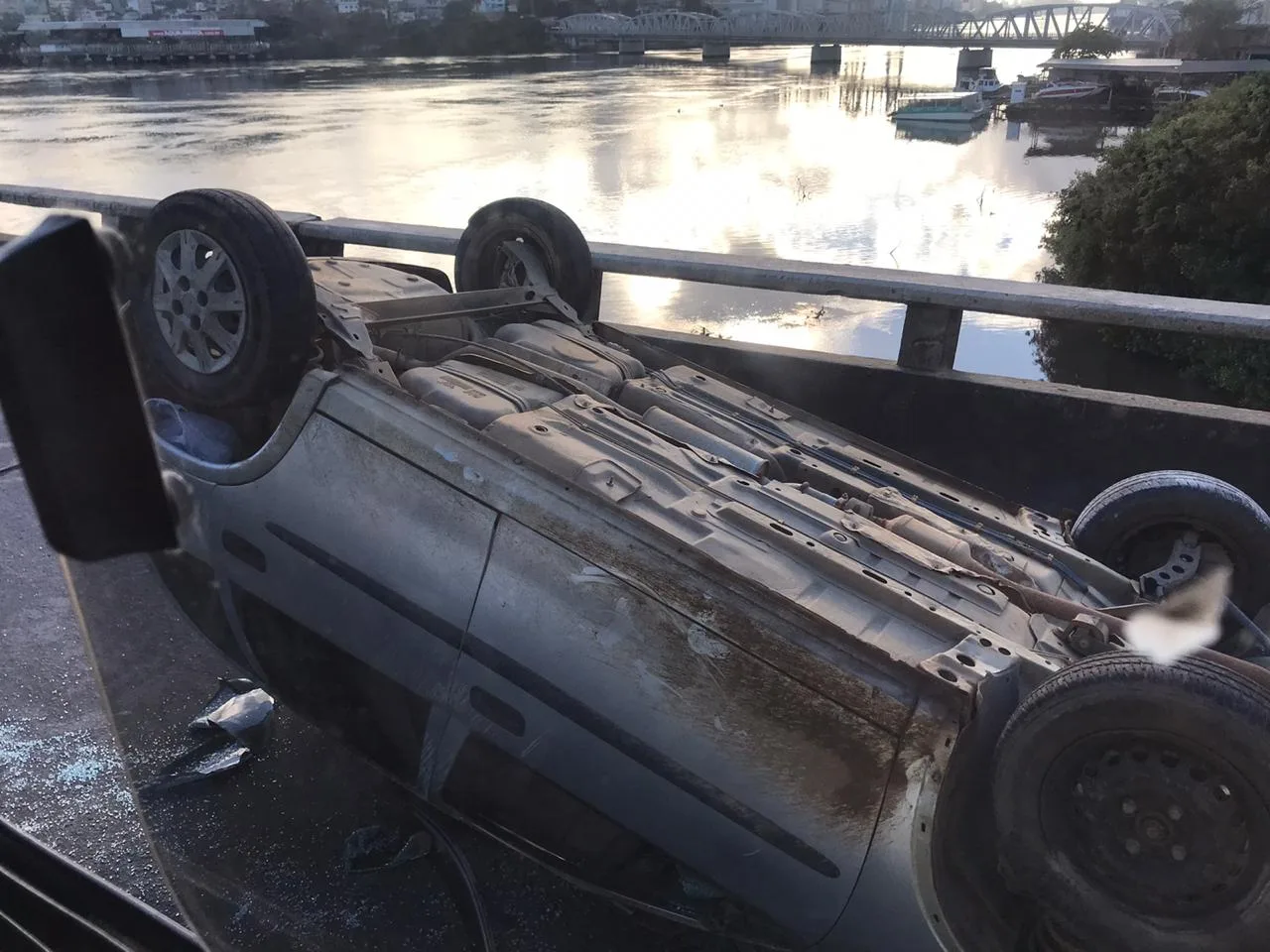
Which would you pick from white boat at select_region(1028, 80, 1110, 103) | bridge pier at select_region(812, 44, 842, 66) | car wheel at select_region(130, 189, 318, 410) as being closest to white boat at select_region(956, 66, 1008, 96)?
white boat at select_region(1028, 80, 1110, 103)

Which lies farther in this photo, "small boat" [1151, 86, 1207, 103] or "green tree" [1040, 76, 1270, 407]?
"small boat" [1151, 86, 1207, 103]

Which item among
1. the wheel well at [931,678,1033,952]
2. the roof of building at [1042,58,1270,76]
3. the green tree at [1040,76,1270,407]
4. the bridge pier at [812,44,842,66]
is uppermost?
the bridge pier at [812,44,842,66]

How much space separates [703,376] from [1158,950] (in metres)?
2.51

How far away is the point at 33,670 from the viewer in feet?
10.8

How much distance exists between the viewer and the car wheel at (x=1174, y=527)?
3.27 metres

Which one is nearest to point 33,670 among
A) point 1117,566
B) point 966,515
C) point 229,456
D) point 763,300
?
point 229,456

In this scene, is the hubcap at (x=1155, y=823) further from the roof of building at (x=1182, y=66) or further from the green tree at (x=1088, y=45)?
the green tree at (x=1088, y=45)

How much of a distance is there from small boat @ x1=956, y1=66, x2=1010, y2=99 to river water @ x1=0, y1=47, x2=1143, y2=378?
1032cm

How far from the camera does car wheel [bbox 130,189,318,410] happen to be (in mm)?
2609

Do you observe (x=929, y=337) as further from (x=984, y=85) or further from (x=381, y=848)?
Answer: (x=984, y=85)

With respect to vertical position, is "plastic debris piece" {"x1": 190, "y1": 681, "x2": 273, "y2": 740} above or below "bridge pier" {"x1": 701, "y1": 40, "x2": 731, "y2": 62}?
below

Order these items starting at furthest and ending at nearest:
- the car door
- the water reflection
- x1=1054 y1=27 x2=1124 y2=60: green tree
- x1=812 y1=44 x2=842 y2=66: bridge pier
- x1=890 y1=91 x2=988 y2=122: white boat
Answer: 1. x1=812 y1=44 x2=842 y2=66: bridge pier
2. x1=1054 y1=27 x2=1124 y2=60: green tree
3. x1=890 y1=91 x2=988 y2=122: white boat
4. the water reflection
5. the car door

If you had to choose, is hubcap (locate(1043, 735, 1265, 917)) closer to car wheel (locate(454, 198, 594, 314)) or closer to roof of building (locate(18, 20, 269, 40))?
car wheel (locate(454, 198, 594, 314))

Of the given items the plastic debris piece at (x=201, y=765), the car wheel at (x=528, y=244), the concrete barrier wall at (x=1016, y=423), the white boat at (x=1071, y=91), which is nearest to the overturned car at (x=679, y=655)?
the plastic debris piece at (x=201, y=765)
